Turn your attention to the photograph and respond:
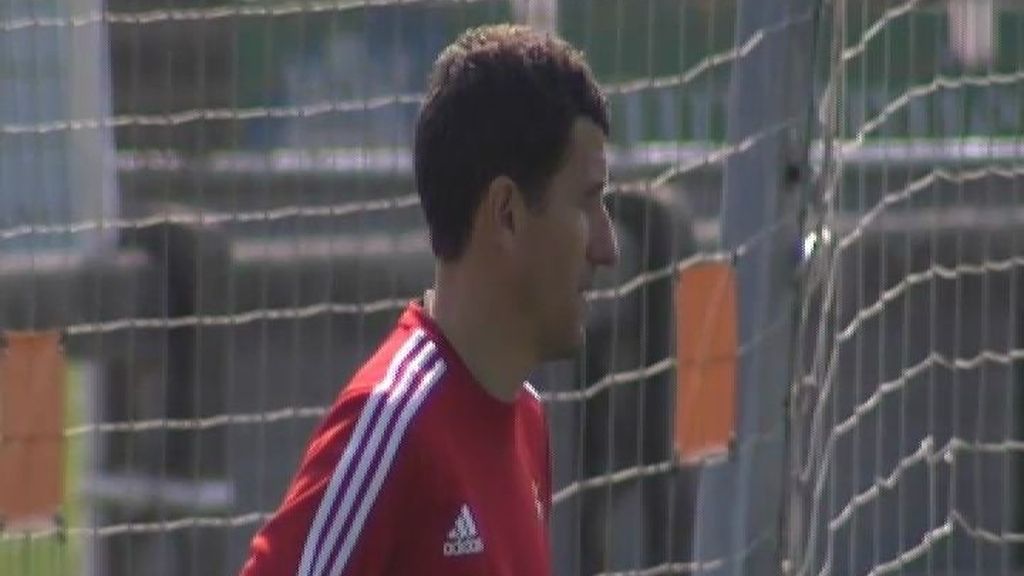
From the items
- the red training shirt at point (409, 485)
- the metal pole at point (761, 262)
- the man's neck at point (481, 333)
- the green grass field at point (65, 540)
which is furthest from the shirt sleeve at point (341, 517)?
the green grass field at point (65, 540)

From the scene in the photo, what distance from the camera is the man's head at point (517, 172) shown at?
8.52ft

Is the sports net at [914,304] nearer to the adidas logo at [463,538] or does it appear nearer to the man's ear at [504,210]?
the man's ear at [504,210]

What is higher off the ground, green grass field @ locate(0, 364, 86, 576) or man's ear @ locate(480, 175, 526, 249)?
man's ear @ locate(480, 175, 526, 249)

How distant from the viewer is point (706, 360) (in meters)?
4.08

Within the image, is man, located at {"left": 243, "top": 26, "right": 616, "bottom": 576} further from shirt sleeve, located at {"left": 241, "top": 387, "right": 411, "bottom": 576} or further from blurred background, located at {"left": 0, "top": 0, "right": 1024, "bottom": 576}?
blurred background, located at {"left": 0, "top": 0, "right": 1024, "bottom": 576}

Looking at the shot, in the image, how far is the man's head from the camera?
2598 millimetres

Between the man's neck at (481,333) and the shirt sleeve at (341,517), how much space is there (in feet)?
0.62

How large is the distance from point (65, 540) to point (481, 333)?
1.71 m

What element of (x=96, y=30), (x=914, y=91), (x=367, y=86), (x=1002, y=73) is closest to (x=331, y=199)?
(x=367, y=86)

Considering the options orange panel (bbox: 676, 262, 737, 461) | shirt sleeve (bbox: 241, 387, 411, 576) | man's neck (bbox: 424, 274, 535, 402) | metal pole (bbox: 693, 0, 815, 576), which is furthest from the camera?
orange panel (bbox: 676, 262, 737, 461)

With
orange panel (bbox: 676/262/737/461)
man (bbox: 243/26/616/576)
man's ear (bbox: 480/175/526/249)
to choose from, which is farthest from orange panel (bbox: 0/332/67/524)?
Answer: man's ear (bbox: 480/175/526/249)

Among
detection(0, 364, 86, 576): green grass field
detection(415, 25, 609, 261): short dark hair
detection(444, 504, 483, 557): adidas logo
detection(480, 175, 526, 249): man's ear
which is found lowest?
detection(0, 364, 86, 576): green grass field

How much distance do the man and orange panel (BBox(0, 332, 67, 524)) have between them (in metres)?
1.48

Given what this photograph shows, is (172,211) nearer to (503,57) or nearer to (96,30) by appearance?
(96,30)
